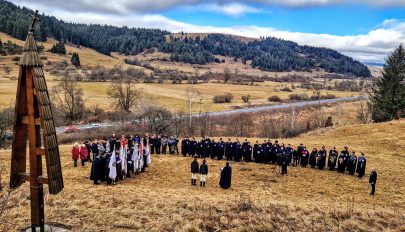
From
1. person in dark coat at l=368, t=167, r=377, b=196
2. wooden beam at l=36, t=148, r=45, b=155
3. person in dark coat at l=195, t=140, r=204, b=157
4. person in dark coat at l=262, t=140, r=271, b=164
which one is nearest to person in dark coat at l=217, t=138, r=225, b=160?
person in dark coat at l=195, t=140, r=204, b=157

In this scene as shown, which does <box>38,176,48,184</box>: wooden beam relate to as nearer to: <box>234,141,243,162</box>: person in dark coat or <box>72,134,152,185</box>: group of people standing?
<box>72,134,152,185</box>: group of people standing

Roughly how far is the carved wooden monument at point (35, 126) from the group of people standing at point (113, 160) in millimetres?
9072

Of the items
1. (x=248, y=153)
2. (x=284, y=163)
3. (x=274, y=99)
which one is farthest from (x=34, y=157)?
(x=274, y=99)

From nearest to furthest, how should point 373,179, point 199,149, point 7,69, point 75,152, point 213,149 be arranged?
point 373,179, point 75,152, point 213,149, point 199,149, point 7,69

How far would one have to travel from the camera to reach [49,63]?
405 ft

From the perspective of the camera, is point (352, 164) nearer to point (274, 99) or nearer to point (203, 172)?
point (203, 172)

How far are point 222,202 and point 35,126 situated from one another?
9340mm

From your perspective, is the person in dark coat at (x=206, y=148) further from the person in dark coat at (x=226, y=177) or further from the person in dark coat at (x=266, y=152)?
the person in dark coat at (x=226, y=177)

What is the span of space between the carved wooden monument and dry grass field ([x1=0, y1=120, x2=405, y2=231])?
6.75 feet

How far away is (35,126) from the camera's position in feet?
38.0

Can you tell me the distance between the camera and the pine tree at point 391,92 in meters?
53.3

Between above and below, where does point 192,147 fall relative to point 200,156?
above

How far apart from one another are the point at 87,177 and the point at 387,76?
48921 millimetres

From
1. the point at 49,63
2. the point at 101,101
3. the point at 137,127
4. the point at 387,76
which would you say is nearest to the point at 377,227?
the point at 137,127
